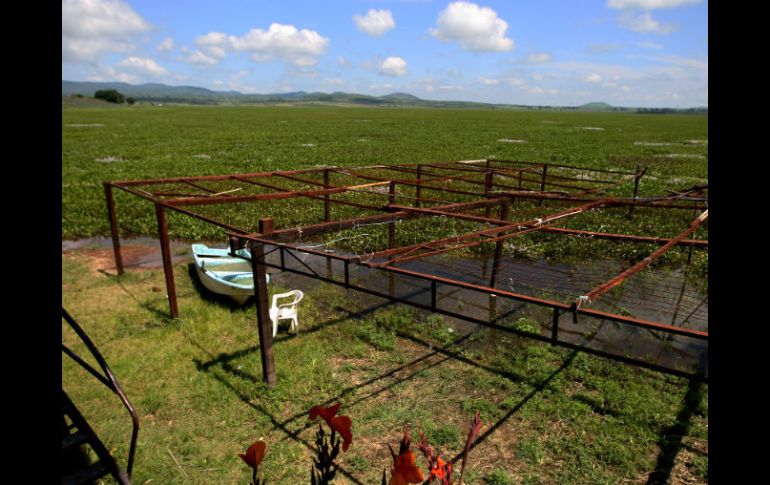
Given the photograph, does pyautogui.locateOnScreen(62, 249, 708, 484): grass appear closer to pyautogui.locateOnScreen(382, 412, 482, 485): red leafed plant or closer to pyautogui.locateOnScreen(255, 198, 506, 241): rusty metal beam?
pyautogui.locateOnScreen(255, 198, 506, 241): rusty metal beam

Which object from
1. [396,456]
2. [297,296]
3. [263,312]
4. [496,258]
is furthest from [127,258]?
[396,456]

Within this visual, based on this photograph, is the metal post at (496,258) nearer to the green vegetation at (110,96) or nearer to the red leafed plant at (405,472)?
the red leafed plant at (405,472)

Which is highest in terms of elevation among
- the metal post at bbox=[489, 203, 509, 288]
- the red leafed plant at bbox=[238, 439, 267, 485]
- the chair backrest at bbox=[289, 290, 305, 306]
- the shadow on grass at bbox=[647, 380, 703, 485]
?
the red leafed plant at bbox=[238, 439, 267, 485]

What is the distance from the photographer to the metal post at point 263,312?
5.43 meters

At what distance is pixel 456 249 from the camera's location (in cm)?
776

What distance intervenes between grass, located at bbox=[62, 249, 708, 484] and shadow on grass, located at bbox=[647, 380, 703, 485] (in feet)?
0.05

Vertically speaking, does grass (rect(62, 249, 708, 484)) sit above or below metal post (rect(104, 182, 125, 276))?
below

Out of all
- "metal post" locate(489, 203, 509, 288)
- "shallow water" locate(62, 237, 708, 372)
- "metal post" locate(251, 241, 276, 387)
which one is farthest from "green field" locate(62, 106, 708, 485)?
"metal post" locate(489, 203, 509, 288)

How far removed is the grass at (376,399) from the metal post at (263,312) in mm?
271

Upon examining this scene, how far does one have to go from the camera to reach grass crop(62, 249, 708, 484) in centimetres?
470

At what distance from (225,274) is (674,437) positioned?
7334mm

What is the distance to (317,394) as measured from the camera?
5762 mm

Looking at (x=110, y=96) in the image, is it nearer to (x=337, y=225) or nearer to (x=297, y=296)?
(x=297, y=296)
